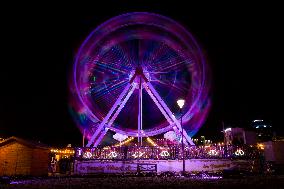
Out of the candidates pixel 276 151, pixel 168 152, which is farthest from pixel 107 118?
pixel 276 151

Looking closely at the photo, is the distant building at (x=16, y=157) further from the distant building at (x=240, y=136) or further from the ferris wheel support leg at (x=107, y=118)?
the distant building at (x=240, y=136)

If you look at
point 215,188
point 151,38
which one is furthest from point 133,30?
point 215,188

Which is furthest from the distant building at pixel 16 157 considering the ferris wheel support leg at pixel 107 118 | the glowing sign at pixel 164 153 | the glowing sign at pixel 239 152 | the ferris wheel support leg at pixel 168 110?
the glowing sign at pixel 239 152

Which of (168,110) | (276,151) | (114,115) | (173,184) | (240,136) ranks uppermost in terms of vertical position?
(168,110)

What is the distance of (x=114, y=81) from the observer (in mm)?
27812

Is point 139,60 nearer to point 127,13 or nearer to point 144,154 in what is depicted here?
point 127,13

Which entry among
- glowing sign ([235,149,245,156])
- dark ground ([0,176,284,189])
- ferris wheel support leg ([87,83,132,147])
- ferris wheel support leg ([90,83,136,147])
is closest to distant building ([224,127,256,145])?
glowing sign ([235,149,245,156])

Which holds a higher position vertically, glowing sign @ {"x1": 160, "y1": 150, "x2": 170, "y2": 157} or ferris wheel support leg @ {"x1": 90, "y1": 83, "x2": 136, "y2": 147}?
ferris wheel support leg @ {"x1": 90, "y1": 83, "x2": 136, "y2": 147}

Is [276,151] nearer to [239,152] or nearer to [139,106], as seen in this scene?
[239,152]

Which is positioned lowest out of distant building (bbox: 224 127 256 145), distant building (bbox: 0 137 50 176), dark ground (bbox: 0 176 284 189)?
dark ground (bbox: 0 176 284 189)

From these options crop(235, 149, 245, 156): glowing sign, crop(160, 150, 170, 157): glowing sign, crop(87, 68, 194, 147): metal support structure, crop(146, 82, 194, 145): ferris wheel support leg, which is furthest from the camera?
crop(87, 68, 194, 147): metal support structure

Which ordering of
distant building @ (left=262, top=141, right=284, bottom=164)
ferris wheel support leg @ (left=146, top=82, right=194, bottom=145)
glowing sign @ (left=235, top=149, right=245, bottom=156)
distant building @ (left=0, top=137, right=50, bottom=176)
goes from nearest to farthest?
distant building @ (left=0, top=137, right=50, bottom=176) → glowing sign @ (left=235, top=149, right=245, bottom=156) → ferris wheel support leg @ (left=146, top=82, right=194, bottom=145) → distant building @ (left=262, top=141, right=284, bottom=164)

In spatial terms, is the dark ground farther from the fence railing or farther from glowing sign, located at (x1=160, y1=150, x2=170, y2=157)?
glowing sign, located at (x1=160, y1=150, x2=170, y2=157)

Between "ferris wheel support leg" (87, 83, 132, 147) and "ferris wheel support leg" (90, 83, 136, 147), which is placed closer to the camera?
"ferris wheel support leg" (87, 83, 132, 147)
